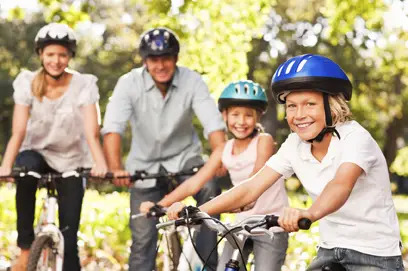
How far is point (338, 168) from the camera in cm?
401

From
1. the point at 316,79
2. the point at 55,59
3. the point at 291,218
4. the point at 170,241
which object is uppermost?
the point at 55,59

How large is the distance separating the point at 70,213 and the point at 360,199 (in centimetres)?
311

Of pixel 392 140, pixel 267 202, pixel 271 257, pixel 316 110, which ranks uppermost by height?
pixel 392 140

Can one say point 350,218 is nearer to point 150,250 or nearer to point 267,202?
point 267,202

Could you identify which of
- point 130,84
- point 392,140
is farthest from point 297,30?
point 130,84

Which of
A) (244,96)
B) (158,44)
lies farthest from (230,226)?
(158,44)

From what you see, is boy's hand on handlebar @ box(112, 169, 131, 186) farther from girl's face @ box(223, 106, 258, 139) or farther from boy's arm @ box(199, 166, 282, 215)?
boy's arm @ box(199, 166, 282, 215)

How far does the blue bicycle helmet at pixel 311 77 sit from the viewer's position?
4.19m

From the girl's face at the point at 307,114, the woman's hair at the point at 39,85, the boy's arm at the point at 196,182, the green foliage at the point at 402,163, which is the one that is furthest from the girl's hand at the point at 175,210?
the green foliage at the point at 402,163

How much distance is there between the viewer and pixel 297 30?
3075 centimetres

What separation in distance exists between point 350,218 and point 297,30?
2706 centimetres

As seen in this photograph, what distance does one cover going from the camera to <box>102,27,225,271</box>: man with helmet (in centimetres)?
656

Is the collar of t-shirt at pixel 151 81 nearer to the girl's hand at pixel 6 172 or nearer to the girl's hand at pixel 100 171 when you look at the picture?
the girl's hand at pixel 100 171

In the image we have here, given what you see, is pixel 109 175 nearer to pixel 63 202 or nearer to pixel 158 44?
pixel 63 202
